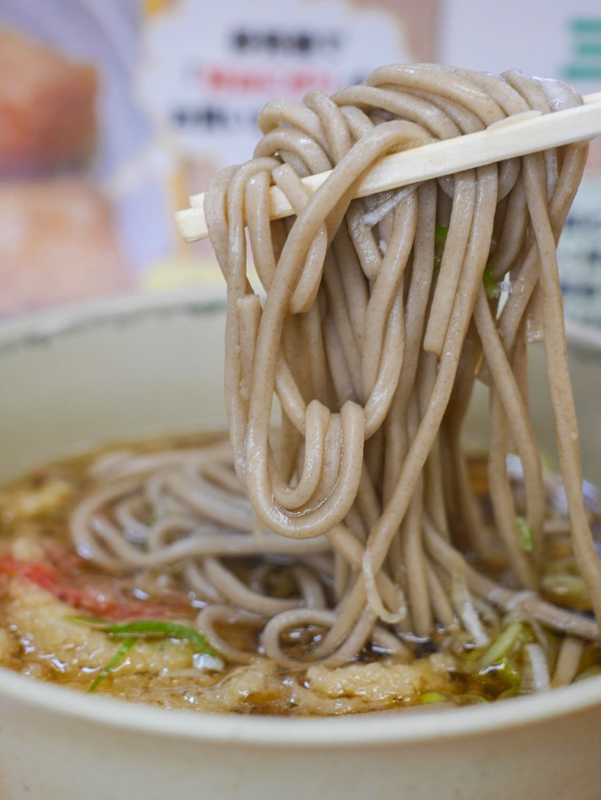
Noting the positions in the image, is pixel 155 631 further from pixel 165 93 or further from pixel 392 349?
pixel 165 93

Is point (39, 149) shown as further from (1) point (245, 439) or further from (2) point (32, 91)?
(1) point (245, 439)

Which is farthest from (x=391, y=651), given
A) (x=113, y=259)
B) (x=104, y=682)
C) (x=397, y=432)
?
(x=113, y=259)

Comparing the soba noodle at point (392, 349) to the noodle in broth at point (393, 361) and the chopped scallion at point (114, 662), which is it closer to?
the noodle in broth at point (393, 361)

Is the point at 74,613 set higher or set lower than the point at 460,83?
lower

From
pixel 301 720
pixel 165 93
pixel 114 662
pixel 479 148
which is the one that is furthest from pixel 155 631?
pixel 165 93

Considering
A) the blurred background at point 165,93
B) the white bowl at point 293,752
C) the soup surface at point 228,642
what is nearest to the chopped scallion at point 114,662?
the soup surface at point 228,642
